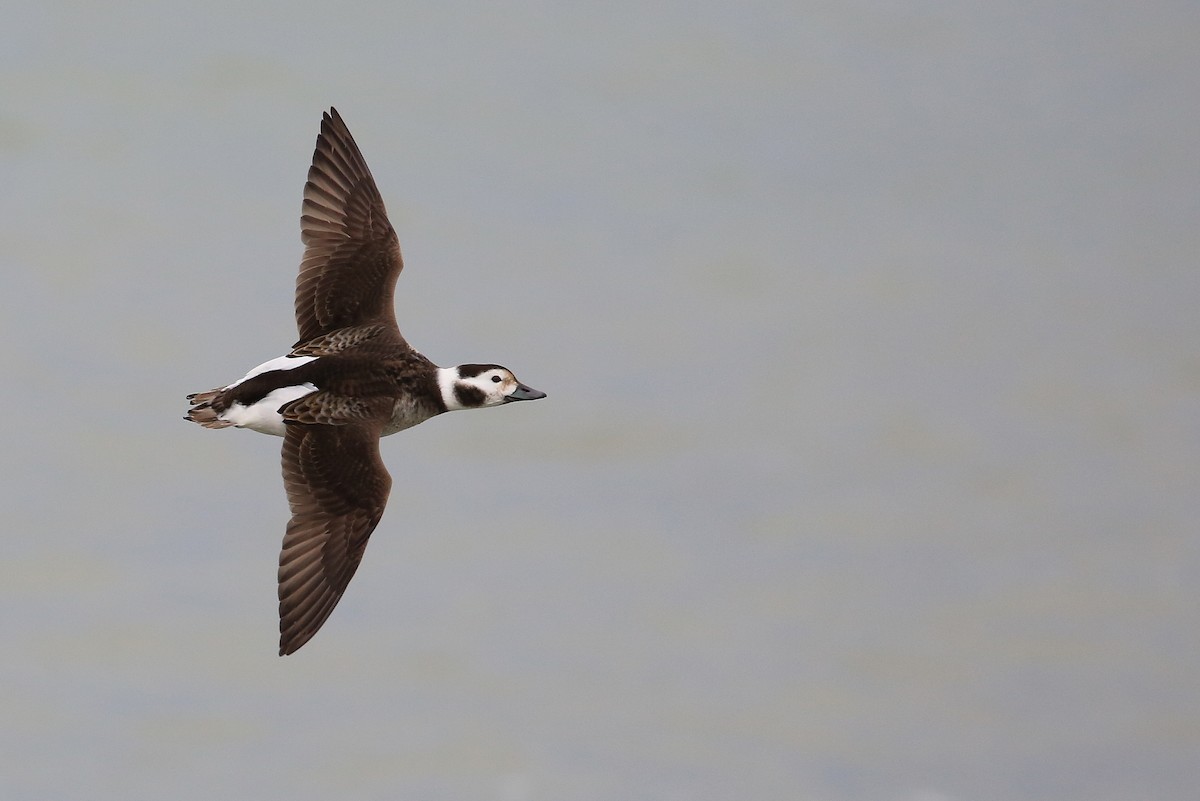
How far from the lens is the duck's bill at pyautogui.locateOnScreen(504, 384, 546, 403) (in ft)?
52.2

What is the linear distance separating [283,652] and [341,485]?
1.40 meters

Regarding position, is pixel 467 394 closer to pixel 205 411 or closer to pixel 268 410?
pixel 268 410

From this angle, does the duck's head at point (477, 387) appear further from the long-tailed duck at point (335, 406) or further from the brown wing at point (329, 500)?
the brown wing at point (329, 500)

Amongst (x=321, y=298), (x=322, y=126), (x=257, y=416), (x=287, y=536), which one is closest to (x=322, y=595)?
(x=287, y=536)

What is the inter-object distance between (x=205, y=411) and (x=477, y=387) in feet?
7.22

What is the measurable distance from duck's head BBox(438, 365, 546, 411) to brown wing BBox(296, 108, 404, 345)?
82 cm

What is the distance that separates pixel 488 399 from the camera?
51.8 ft

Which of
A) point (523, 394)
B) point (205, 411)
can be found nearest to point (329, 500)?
point (205, 411)

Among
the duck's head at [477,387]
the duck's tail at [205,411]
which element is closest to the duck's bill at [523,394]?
the duck's head at [477,387]

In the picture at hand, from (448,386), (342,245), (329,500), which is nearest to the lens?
(329,500)

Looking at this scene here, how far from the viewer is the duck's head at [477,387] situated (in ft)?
51.5

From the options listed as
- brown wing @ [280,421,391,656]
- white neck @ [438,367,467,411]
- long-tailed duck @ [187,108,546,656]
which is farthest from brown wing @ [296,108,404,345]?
brown wing @ [280,421,391,656]

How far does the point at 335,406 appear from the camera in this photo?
1516cm

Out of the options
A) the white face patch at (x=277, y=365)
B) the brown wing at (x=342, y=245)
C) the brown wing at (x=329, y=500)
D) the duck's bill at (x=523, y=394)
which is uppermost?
the brown wing at (x=342, y=245)
